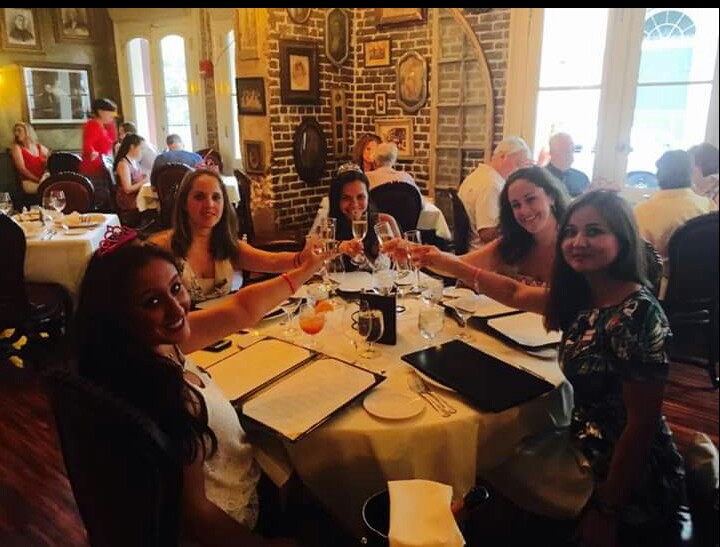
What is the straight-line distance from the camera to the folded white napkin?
3.24ft

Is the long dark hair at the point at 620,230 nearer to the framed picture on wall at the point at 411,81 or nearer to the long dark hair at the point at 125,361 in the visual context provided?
the long dark hair at the point at 125,361

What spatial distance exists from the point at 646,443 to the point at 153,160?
5.22 metres

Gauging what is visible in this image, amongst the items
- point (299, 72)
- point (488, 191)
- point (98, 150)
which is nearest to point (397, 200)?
point (488, 191)

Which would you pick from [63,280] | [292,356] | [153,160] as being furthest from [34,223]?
[292,356]

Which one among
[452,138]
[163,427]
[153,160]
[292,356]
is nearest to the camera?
[163,427]

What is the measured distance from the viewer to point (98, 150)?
612 cm

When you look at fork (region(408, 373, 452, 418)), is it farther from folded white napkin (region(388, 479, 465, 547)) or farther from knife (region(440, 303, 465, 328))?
knife (region(440, 303, 465, 328))

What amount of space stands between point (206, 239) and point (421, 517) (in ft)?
5.03

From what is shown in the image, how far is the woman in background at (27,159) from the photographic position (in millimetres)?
6586

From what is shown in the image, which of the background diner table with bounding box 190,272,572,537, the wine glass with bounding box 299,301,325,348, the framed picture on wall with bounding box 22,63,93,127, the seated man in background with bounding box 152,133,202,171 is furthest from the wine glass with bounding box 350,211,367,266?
the framed picture on wall with bounding box 22,63,93,127

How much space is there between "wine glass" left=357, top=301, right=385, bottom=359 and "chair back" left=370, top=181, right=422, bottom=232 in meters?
1.95

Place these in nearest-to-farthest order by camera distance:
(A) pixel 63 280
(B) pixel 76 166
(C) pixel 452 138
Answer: (A) pixel 63 280 → (C) pixel 452 138 → (B) pixel 76 166

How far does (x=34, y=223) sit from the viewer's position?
3.38m

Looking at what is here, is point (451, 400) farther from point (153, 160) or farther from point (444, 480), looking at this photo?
point (153, 160)
